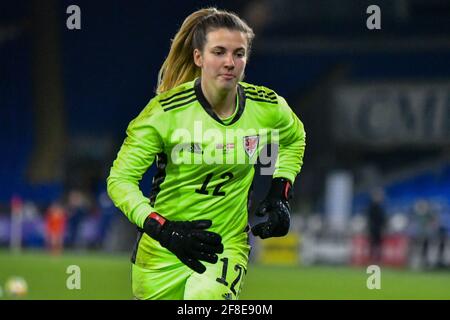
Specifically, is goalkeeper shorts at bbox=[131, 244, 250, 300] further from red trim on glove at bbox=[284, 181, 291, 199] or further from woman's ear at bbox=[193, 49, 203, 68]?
woman's ear at bbox=[193, 49, 203, 68]

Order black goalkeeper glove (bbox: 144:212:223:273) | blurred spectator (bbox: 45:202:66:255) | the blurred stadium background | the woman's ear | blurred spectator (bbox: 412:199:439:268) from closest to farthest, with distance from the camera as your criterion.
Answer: black goalkeeper glove (bbox: 144:212:223:273) < the woman's ear < blurred spectator (bbox: 412:199:439:268) < the blurred stadium background < blurred spectator (bbox: 45:202:66:255)

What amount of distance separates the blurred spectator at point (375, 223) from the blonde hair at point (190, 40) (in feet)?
55.6

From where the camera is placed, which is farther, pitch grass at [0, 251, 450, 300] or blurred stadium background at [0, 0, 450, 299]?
blurred stadium background at [0, 0, 450, 299]

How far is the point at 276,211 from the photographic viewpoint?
250 inches

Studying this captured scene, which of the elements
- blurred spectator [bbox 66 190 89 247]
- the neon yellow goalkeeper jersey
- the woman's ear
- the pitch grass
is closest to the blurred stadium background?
blurred spectator [bbox 66 190 89 247]

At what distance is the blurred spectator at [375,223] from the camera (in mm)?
23172

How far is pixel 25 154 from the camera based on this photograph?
105 feet

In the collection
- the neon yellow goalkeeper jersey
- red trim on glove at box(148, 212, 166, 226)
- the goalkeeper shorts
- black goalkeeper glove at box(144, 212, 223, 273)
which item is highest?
the neon yellow goalkeeper jersey

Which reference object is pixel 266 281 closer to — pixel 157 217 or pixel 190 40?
pixel 190 40

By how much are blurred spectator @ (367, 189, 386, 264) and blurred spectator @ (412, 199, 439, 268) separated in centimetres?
68

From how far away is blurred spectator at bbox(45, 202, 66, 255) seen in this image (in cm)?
2720

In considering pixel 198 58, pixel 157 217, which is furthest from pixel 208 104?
pixel 157 217

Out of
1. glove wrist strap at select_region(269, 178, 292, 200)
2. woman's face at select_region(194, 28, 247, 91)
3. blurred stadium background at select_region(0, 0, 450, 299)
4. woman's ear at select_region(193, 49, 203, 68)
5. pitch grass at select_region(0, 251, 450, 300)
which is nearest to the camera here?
woman's face at select_region(194, 28, 247, 91)

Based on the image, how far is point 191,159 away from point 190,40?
636 millimetres
